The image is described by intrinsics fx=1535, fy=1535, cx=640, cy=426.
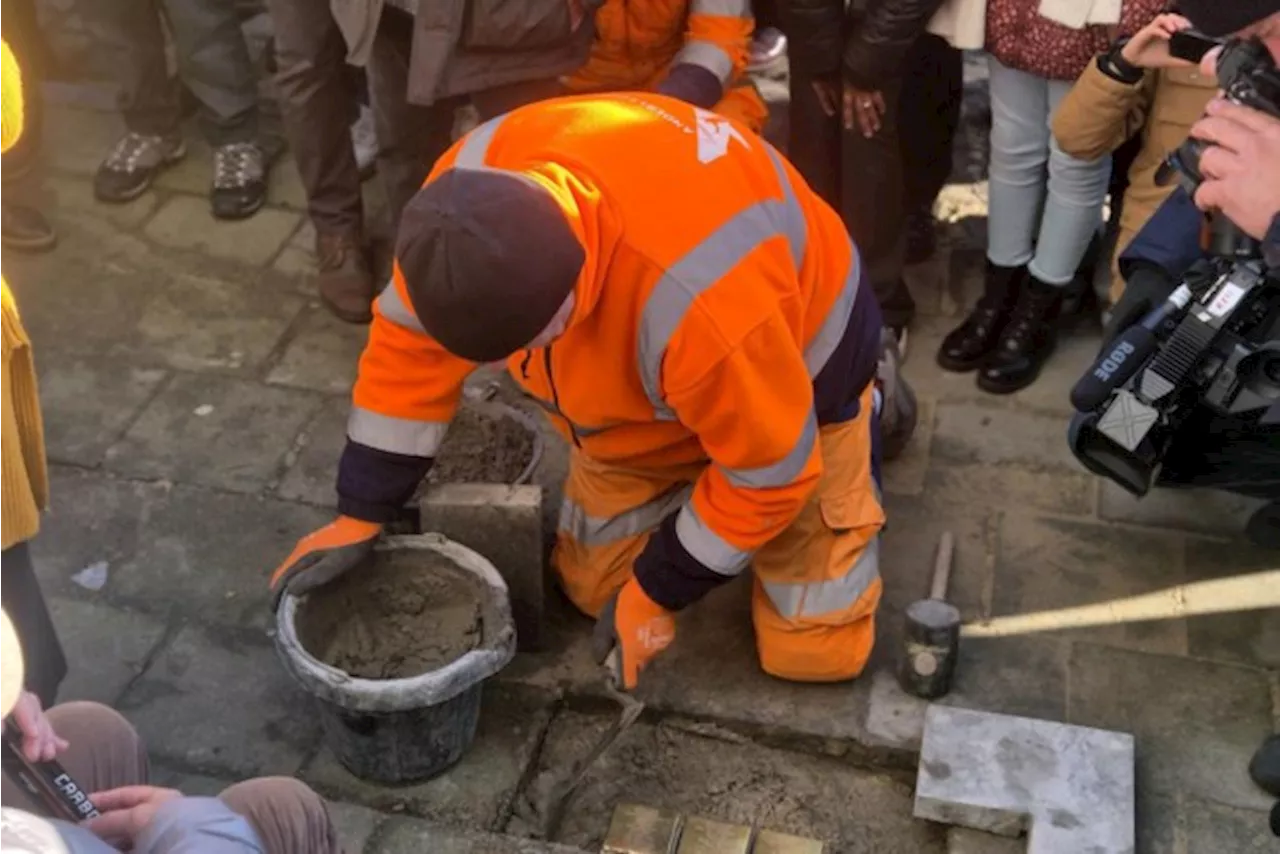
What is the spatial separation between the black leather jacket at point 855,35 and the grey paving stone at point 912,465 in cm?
100

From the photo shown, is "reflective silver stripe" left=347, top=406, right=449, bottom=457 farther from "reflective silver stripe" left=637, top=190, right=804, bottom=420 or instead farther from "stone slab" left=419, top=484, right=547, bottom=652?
"reflective silver stripe" left=637, top=190, right=804, bottom=420

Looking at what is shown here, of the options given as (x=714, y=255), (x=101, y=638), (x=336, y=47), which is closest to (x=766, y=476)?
(x=714, y=255)

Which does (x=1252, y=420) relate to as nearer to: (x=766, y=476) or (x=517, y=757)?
(x=766, y=476)

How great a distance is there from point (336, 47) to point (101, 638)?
195cm

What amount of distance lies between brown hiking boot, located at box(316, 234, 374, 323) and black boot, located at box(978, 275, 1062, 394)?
197cm

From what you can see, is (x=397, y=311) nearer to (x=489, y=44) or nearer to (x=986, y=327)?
(x=489, y=44)

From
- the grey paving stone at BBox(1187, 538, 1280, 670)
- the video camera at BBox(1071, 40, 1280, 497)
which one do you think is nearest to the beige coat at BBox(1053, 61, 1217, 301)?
the video camera at BBox(1071, 40, 1280, 497)

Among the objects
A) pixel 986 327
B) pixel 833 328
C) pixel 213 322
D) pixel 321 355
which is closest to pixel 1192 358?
pixel 833 328

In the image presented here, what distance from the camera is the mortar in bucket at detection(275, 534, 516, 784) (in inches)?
127

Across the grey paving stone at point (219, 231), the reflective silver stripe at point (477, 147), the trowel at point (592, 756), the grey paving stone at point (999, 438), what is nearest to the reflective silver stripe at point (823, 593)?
the trowel at point (592, 756)

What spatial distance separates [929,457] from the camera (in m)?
4.42

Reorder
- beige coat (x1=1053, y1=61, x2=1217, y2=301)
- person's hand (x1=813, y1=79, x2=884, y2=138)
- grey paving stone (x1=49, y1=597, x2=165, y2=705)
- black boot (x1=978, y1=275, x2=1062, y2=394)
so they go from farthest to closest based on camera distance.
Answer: black boot (x1=978, y1=275, x2=1062, y2=394), person's hand (x1=813, y1=79, x2=884, y2=138), beige coat (x1=1053, y1=61, x2=1217, y2=301), grey paving stone (x1=49, y1=597, x2=165, y2=705)

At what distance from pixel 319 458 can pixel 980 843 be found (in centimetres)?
216

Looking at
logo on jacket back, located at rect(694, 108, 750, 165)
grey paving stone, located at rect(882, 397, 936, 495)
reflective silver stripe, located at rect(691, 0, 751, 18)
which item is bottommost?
grey paving stone, located at rect(882, 397, 936, 495)
